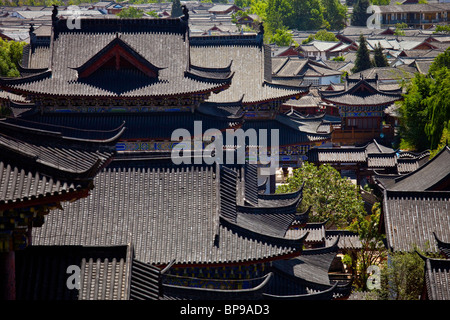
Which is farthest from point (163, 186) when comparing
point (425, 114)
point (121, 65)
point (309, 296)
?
point (425, 114)

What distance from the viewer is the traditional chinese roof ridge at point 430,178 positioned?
28000mm

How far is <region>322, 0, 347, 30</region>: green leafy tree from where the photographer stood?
148m

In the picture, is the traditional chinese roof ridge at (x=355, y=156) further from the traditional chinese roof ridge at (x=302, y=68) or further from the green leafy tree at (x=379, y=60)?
the green leafy tree at (x=379, y=60)

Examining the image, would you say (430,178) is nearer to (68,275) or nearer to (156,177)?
(156,177)

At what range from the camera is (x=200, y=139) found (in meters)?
34.0

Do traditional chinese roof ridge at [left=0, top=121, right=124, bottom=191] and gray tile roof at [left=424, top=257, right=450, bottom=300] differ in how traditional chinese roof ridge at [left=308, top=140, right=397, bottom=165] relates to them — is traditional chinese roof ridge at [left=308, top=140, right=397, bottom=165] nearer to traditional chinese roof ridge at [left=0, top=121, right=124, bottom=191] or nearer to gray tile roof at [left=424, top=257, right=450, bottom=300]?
gray tile roof at [left=424, top=257, right=450, bottom=300]

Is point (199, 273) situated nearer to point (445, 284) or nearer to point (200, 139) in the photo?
point (445, 284)

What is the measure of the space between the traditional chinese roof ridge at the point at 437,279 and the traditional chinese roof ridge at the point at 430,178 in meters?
8.98

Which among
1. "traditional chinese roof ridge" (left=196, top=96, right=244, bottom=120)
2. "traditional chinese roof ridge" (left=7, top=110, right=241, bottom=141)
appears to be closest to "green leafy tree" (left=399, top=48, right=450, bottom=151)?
"traditional chinese roof ridge" (left=196, top=96, right=244, bottom=120)

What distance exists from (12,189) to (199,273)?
8.01 m

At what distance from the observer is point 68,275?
1424 centimetres

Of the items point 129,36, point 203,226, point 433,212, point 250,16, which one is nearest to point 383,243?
point 433,212

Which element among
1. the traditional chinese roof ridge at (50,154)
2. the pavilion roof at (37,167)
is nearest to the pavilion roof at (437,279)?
the traditional chinese roof ridge at (50,154)

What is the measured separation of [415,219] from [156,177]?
9150 millimetres
